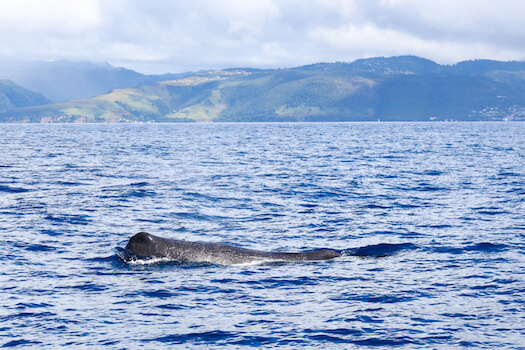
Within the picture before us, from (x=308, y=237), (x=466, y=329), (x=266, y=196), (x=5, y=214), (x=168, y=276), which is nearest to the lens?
(x=466, y=329)

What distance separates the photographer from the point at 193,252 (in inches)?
845

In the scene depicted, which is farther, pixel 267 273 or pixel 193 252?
pixel 193 252

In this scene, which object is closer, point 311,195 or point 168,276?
point 168,276

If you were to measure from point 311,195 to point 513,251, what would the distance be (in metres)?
17.9

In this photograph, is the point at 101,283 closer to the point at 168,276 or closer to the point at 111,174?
the point at 168,276

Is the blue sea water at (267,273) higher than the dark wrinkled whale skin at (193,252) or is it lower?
lower

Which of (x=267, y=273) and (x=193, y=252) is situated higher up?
(x=193, y=252)

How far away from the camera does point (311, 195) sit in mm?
40219

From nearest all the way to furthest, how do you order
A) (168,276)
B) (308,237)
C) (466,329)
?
1. (466,329)
2. (168,276)
3. (308,237)

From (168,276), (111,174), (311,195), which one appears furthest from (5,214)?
(111,174)

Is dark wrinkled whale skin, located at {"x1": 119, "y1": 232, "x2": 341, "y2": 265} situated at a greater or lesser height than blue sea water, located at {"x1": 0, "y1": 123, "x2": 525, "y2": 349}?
greater

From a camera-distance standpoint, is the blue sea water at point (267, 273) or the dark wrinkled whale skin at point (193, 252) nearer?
the blue sea water at point (267, 273)

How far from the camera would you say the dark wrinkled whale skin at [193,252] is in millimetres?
21169

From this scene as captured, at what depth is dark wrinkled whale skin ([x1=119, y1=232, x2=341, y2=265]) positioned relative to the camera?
21.2 m
